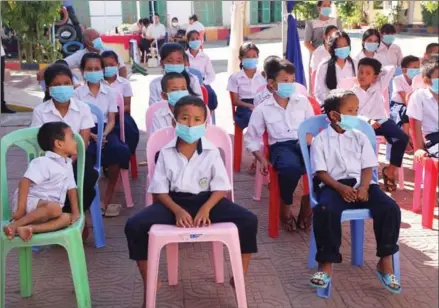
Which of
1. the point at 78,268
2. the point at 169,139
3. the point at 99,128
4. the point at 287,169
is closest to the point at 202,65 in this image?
the point at 99,128

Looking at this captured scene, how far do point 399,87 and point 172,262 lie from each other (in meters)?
2.80

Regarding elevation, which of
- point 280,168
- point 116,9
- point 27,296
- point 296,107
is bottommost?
point 27,296

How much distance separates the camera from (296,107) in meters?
3.75

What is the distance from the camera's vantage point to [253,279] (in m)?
2.93

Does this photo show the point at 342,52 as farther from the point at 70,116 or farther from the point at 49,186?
the point at 49,186

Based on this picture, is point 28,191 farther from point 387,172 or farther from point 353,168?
point 387,172

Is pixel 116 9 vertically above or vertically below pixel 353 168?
above

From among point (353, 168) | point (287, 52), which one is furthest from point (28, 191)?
point (287, 52)

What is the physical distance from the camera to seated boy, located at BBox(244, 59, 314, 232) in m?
3.55

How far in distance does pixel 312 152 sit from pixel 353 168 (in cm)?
23

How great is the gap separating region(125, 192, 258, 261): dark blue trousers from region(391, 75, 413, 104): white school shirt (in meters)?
2.61

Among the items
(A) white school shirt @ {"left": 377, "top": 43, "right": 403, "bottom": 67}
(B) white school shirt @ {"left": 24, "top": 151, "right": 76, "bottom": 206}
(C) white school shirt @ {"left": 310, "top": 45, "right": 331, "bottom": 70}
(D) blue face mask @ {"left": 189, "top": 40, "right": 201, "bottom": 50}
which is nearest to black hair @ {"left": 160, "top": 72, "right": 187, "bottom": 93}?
(B) white school shirt @ {"left": 24, "top": 151, "right": 76, "bottom": 206}

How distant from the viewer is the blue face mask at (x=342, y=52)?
4848 millimetres

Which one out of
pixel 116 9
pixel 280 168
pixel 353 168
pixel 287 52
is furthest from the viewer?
pixel 116 9
